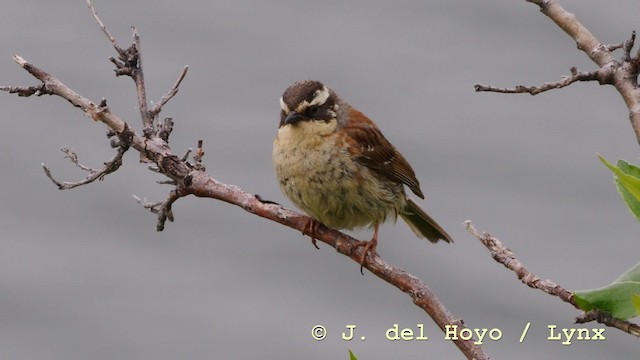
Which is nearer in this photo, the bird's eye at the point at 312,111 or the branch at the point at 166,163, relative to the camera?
the branch at the point at 166,163

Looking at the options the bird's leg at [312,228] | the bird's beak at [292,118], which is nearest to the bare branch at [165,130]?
the bird's leg at [312,228]

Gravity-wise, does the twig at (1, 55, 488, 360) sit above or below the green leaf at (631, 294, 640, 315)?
above

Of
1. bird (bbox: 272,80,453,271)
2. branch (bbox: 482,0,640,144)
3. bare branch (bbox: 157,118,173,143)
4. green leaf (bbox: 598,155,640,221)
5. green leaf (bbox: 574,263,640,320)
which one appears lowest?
green leaf (bbox: 574,263,640,320)

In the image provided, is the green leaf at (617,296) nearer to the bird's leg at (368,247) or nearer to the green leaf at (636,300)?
the green leaf at (636,300)

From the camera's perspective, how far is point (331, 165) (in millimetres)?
4523

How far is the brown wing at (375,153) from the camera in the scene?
15.5ft

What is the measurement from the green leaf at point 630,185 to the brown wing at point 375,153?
2.79 m

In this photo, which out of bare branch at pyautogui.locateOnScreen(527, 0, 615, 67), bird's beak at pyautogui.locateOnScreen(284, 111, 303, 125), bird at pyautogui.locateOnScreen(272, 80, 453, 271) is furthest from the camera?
bird's beak at pyautogui.locateOnScreen(284, 111, 303, 125)

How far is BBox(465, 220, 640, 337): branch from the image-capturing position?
5.85ft

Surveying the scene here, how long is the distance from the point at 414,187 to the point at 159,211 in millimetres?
2234

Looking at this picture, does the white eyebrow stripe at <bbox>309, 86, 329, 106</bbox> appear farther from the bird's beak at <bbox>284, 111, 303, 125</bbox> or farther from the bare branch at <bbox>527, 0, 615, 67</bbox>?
the bare branch at <bbox>527, 0, 615, 67</bbox>

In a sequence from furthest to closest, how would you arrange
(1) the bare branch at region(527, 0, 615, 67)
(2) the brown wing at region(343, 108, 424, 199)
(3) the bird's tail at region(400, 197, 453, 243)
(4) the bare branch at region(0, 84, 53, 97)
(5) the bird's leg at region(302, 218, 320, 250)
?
(3) the bird's tail at region(400, 197, 453, 243), (2) the brown wing at region(343, 108, 424, 199), (5) the bird's leg at region(302, 218, 320, 250), (4) the bare branch at region(0, 84, 53, 97), (1) the bare branch at region(527, 0, 615, 67)

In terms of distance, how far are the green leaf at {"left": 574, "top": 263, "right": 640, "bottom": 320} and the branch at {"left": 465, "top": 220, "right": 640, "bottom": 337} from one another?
17 mm

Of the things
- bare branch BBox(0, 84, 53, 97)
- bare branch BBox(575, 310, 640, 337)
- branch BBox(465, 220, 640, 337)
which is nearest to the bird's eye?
bare branch BBox(0, 84, 53, 97)
